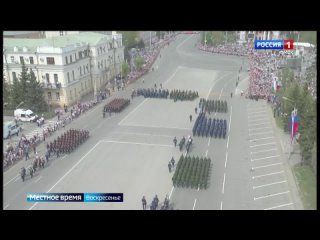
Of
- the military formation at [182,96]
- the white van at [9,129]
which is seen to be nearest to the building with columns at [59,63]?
the white van at [9,129]

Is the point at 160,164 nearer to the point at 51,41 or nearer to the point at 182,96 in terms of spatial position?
the point at 182,96

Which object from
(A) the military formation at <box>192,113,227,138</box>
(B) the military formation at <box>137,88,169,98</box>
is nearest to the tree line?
(B) the military formation at <box>137,88,169,98</box>

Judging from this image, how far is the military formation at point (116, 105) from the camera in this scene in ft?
116

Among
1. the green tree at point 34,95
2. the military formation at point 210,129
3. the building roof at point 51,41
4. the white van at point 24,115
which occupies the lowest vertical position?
the military formation at point 210,129

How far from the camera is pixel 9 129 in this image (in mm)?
29125

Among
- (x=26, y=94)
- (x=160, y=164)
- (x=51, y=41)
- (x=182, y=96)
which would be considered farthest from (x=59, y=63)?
(x=160, y=164)

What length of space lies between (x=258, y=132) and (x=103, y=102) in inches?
665

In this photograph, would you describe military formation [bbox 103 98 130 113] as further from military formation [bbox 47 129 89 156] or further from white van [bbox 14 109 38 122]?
military formation [bbox 47 129 89 156]

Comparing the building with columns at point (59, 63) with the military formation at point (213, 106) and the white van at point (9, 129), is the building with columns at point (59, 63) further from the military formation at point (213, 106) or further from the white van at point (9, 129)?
the military formation at point (213, 106)

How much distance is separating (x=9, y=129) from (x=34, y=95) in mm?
5886

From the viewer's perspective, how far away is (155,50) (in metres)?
70.5

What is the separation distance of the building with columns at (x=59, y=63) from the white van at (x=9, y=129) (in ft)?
25.2

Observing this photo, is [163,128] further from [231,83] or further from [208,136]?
[231,83]

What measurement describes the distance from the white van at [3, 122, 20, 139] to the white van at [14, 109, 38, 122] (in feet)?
9.34
